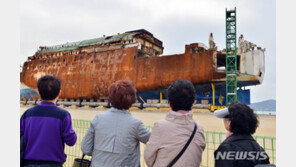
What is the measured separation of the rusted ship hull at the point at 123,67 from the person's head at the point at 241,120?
52.5 ft

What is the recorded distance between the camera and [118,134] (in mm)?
2031

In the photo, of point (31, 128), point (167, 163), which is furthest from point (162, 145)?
point (31, 128)

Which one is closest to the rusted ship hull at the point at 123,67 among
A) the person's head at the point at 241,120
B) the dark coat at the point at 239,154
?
the person's head at the point at 241,120

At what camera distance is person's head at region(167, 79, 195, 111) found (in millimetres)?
1923

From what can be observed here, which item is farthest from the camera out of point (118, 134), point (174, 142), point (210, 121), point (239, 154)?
point (210, 121)

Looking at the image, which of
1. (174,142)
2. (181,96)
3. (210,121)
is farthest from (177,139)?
(210,121)

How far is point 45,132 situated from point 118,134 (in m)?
0.73

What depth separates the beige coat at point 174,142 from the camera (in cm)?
179

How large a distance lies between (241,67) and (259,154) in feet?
59.2

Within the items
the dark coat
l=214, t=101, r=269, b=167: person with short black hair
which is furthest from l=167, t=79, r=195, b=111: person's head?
the dark coat

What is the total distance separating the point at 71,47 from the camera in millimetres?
28703

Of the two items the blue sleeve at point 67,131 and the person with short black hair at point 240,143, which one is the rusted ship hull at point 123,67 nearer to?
the person with short black hair at point 240,143

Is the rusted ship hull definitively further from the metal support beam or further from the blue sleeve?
the blue sleeve

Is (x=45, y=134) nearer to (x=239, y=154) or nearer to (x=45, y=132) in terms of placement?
(x=45, y=132)
